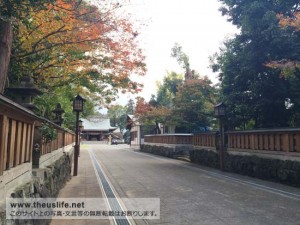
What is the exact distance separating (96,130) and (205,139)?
58701 millimetres

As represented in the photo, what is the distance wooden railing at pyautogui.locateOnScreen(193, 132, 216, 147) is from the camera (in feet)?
58.5

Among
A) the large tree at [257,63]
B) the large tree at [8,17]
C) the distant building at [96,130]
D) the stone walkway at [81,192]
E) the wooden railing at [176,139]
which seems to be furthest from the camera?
the distant building at [96,130]

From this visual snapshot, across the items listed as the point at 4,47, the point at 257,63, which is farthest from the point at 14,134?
the point at 257,63

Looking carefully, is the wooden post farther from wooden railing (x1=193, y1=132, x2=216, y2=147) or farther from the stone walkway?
wooden railing (x1=193, y1=132, x2=216, y2=147)

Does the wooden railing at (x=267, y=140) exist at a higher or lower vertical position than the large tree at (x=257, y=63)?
lower

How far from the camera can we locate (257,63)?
51.6 ft

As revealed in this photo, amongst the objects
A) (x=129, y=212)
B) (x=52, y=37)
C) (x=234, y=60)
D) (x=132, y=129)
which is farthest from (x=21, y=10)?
(x=132, y=129)

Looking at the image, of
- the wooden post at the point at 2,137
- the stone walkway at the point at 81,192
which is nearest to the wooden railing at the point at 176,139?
the stone walkway at the point at 81,192

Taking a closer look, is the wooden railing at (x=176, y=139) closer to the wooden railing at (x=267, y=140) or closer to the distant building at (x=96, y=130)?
the wooden railing at (x=267, y=140)

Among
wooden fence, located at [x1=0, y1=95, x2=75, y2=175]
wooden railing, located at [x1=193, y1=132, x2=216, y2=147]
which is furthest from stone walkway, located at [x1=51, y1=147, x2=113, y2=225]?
wooden railing, located at [x1=193, y1=132, x2=216, y2=147]

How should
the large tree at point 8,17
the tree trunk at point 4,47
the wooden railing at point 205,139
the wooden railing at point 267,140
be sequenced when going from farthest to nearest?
the wooden railing at point 205,139 < the wooden railing at point 267,140 < the tree trunk at point 4,47 < the large tree at point 8,17

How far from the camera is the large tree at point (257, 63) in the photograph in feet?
48.2

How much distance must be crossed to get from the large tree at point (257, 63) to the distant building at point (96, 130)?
2355 inches

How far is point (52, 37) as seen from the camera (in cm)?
1030
